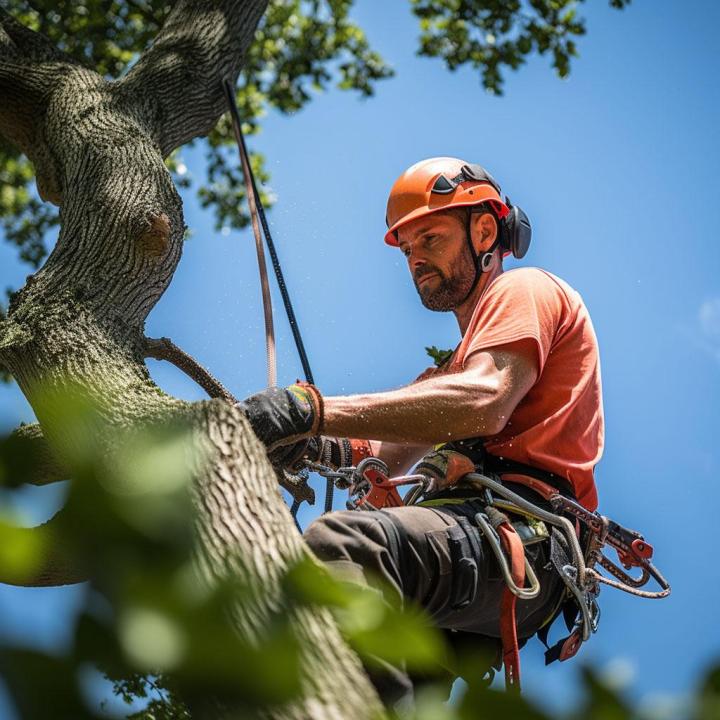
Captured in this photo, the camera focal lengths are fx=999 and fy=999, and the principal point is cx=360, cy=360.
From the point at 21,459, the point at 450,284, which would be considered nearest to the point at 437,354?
the point at 450,284

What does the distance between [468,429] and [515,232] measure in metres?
1.22

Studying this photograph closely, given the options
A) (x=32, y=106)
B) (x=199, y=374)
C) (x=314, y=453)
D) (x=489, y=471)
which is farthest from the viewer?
(x=32, y=106)

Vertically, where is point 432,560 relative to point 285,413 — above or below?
below

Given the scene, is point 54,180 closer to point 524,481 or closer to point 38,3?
point 524,481

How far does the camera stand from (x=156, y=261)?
2963mm

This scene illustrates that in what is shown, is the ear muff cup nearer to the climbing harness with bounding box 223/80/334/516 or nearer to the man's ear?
the man's ear

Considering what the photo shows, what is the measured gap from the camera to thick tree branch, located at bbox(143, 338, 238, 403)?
3.01 meters

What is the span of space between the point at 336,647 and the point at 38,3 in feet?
20.2

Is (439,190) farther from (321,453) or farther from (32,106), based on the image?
(32,106)

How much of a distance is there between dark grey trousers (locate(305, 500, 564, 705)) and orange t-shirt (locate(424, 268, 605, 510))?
27 centimetres

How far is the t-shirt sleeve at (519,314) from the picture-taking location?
2730 millimetres

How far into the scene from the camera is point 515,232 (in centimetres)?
358

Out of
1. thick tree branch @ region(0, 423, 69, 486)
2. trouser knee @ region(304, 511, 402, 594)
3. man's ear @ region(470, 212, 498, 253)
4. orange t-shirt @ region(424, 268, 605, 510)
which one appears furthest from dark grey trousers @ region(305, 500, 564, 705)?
thick tree branch @ region(0, 423, 69, 486)

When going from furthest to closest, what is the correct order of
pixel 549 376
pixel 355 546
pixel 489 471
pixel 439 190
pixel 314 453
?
1. pixel 439 190
2. pixel 314 453
3. pixel 549 376
4. pixel 489 471
5. pixel 355 546
